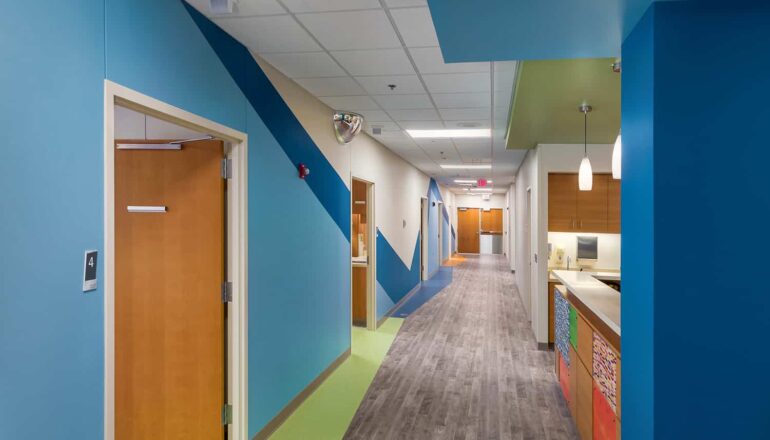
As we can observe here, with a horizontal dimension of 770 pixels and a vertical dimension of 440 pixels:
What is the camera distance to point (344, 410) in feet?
12.3

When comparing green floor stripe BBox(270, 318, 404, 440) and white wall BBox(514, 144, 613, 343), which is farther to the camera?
white wall BBox(514, 144, 613, 343)

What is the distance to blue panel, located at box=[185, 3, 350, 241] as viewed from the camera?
2657 millimetres

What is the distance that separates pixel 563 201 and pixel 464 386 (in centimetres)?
278

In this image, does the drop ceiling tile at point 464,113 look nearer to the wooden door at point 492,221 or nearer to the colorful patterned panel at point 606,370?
the colorful patterned panel at point 606,370

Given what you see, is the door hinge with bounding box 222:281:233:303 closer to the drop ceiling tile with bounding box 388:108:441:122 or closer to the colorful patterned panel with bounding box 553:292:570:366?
the drop ceiling tile with bounding box 388:108:441:122

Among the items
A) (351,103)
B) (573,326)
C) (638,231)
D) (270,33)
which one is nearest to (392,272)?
(351,103)

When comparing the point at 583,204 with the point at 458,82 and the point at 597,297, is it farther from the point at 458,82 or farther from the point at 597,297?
the point at 458,82

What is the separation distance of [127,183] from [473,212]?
18.0m

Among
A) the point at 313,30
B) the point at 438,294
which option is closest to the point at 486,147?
the point at 438,294

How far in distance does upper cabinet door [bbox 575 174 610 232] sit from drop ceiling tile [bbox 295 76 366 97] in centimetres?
338

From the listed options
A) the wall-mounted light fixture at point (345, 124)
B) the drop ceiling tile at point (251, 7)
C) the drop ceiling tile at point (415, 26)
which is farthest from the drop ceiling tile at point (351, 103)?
the drop ceiling tile at point (251, 7)

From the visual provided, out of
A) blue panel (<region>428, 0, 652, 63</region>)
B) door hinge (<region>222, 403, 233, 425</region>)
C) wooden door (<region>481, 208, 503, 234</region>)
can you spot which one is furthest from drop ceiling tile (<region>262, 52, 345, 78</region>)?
wooden door (<region>481, 208, 503, 234</region>)

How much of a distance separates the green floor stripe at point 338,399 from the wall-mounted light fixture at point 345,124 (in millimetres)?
2341

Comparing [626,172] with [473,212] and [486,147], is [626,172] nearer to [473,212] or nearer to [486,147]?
[486,147]
